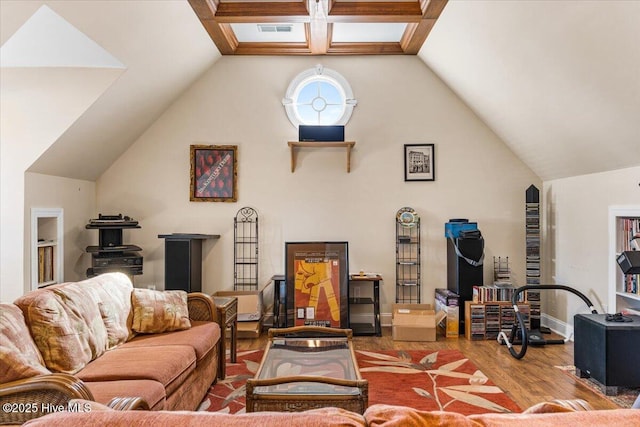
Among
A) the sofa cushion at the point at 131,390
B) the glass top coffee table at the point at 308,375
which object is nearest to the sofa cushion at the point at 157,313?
the glass top coffee table at the point at 308,375

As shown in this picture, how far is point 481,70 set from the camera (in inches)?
171

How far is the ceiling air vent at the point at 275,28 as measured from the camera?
464 cm

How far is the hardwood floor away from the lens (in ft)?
10.5

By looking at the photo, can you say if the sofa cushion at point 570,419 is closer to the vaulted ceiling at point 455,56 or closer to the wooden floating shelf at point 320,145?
the vaulted ceiling at point 455,56

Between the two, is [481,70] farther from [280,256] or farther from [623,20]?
[280,256]

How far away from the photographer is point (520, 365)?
12.8 ft

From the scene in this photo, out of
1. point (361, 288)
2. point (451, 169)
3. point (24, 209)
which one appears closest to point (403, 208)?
point (451, 169)

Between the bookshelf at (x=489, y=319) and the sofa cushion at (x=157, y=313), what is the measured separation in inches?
120

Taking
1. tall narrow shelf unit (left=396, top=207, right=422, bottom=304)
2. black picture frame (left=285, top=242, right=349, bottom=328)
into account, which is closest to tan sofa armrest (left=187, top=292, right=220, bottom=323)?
black picture frame (left=285, top=242, right=349, bottom=328)

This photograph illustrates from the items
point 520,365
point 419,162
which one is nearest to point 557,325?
point 520,365

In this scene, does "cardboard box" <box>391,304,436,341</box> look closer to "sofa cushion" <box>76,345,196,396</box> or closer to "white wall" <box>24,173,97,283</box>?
"sofa cushion" <box>76,345,196,396</box>

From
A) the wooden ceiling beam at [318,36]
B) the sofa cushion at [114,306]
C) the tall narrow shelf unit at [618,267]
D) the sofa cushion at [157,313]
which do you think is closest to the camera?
the sofa cushion at [114,306]

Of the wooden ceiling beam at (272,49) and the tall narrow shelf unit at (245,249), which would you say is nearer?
the wooden ceiling beam at (272,49)

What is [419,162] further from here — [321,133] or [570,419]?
[570,419]
